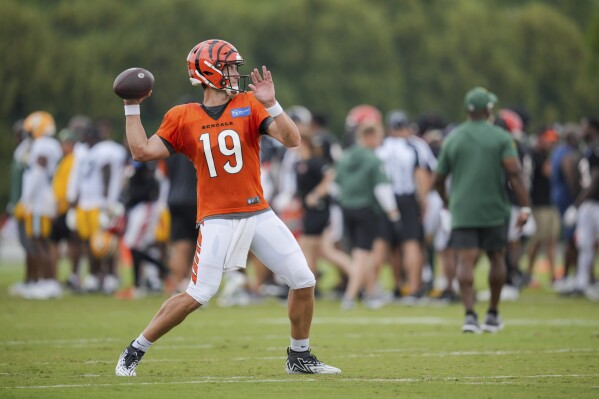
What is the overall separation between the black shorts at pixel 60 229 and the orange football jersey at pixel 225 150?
1344 cm

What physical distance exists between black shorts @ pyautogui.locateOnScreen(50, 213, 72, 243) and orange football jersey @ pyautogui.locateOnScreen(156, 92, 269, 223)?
13.4m

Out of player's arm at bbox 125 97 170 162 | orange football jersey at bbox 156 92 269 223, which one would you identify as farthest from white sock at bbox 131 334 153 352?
player's arm at bbox 125 97 170 162

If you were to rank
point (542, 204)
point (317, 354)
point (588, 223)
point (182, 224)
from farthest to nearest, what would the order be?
point (542, 204)
point (588, 223)
point (182, 224)
point (317, 354)

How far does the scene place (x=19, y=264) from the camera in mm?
35812

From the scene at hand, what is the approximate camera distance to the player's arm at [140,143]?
32.2ft

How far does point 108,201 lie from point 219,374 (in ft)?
37.3

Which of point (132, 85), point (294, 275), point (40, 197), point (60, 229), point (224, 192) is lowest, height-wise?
point (60, 229)

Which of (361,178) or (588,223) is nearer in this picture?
(361,178)

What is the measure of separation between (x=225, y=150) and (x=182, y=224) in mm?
8434

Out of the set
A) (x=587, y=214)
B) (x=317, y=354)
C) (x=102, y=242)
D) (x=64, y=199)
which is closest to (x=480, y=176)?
(x=317, y=354)

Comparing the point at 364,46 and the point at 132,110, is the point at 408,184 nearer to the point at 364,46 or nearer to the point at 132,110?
the point at 132,110

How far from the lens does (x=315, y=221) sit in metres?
19.1

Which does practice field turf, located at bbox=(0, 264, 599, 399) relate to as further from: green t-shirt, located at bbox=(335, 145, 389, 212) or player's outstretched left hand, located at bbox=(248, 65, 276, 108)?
player's outstretched left hand, located at bbox=(248, 65, 276, 108)

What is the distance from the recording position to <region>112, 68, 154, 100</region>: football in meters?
9.91
